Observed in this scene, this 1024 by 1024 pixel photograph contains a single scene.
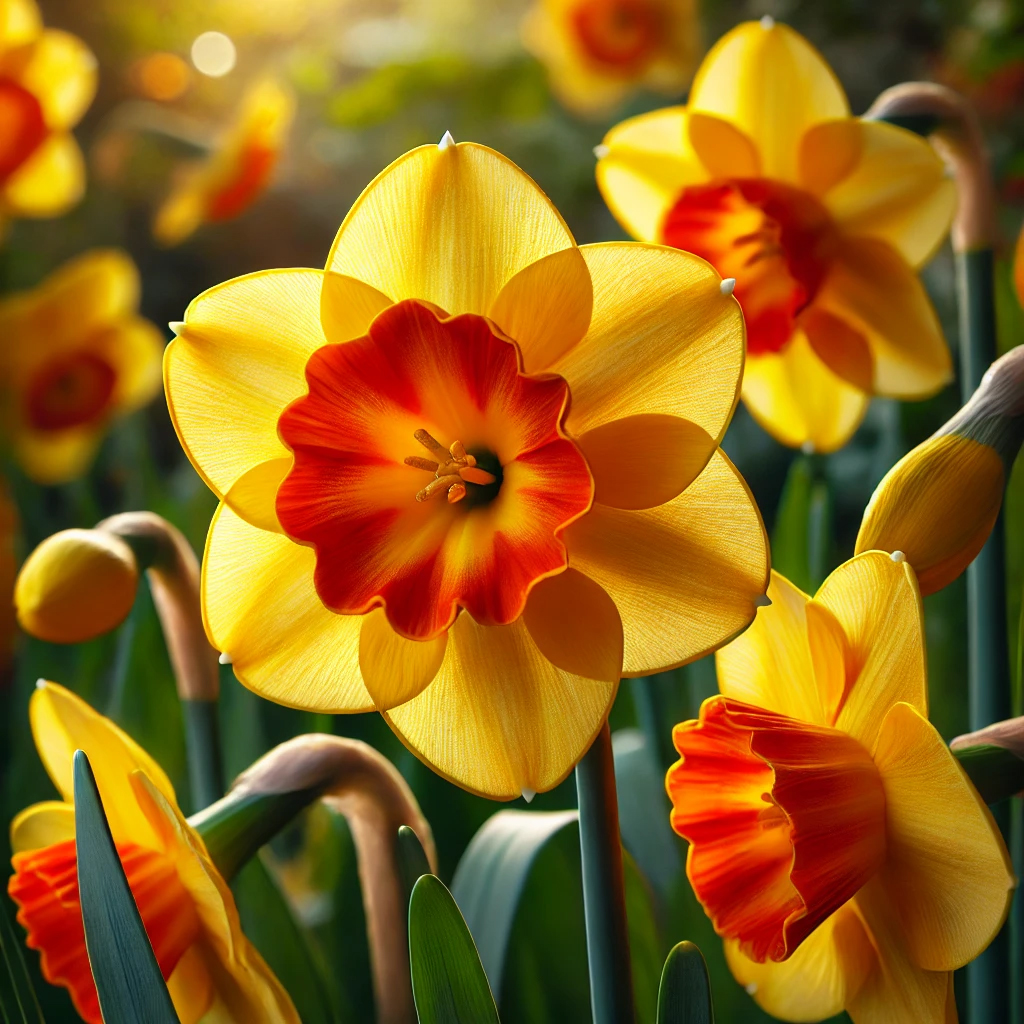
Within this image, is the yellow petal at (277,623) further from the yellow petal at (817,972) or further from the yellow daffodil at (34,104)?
the yellow daffodil at (34,104)

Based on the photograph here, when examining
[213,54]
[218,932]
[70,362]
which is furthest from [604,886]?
[213,54]

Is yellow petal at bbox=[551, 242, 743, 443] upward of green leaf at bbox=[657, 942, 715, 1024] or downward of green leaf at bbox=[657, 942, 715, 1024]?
upward

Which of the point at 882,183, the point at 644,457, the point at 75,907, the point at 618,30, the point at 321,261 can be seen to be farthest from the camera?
the point at 321,261

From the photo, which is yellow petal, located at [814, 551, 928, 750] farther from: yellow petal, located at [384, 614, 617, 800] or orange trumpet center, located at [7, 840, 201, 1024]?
orange trumpet center, located at [7, 840, 201, 1024]

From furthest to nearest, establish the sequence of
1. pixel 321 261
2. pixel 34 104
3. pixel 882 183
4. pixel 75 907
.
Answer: pixel 321 261
pixel 34 104
pixel 882 183
pixel 75 907

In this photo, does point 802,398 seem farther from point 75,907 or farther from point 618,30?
point 618,30

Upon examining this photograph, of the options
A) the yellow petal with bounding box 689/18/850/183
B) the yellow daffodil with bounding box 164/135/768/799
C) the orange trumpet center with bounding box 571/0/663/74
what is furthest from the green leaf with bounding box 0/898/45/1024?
the orange trumpet center with bounding box 571/0/663/74

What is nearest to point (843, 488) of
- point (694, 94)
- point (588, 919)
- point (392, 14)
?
point (694, 94)
